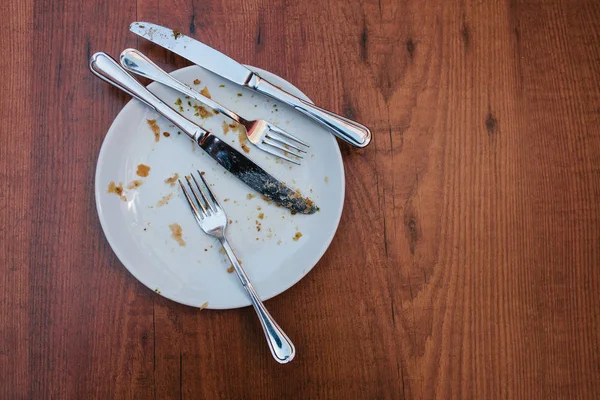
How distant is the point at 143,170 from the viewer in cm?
92

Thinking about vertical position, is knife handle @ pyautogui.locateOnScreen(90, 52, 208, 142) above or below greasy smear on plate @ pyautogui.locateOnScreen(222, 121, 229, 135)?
above

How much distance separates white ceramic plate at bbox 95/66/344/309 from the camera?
895 millimetres

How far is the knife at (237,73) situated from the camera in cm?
90

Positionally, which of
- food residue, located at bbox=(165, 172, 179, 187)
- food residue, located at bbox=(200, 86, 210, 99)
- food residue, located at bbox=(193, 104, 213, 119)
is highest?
food residue, located at bbox=(200, 86, 210, 99)

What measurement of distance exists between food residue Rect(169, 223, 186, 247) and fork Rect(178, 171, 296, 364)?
44 mm

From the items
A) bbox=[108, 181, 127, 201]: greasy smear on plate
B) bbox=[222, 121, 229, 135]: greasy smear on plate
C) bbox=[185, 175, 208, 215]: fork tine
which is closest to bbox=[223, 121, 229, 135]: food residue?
bbox=[222, 121, 229, 135]: greasy smear on plate

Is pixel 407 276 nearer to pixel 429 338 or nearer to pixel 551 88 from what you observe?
pixel 429 338

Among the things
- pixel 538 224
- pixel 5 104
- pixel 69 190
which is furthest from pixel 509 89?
pixel 5 104

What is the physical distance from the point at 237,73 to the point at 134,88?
7.5 inches

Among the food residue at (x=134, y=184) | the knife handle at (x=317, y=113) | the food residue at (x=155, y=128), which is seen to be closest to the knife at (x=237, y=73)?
the knife handle at (x=317, y=113)

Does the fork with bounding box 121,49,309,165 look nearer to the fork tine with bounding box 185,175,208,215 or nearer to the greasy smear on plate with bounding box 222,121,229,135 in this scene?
the greasy smear on plate with bounding box 222,121,229,135

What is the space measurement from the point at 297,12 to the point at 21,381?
2.94 ft

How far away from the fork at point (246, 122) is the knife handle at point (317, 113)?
6 cm

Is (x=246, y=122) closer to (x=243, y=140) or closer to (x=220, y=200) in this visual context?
(x=243, y=140)
